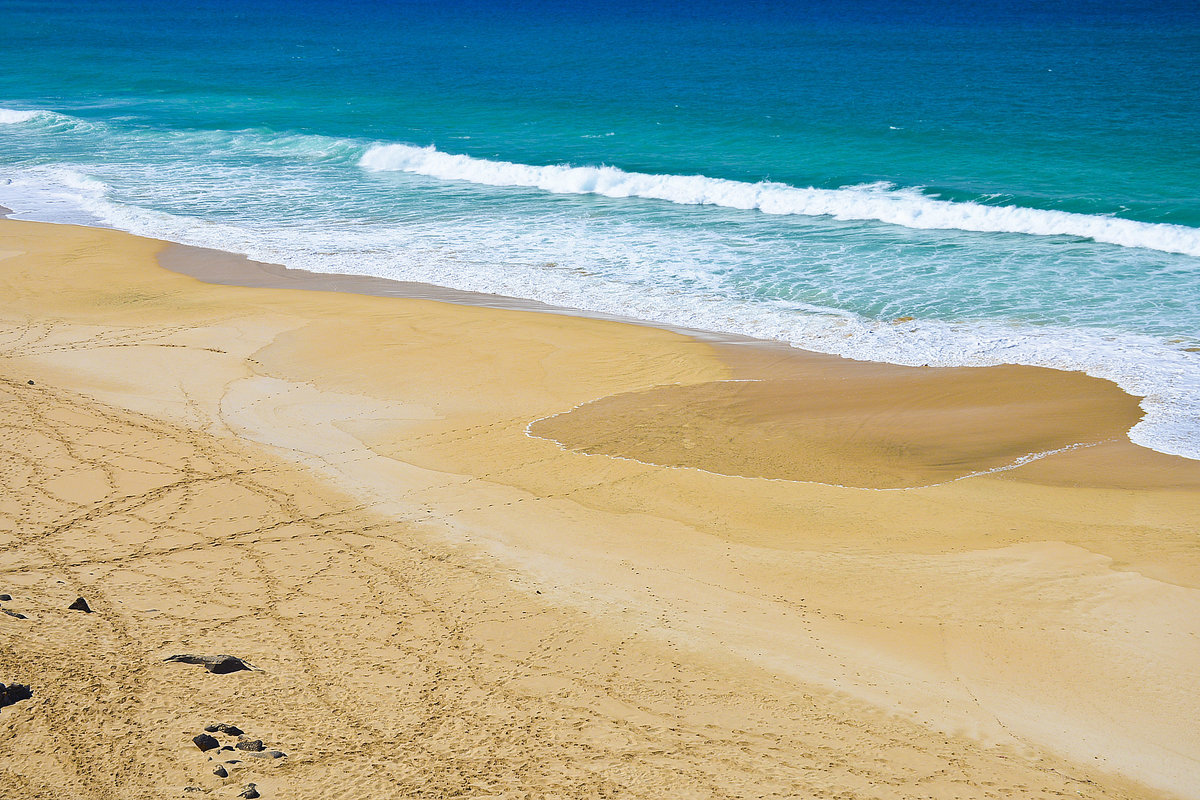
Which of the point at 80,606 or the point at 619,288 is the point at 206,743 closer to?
the point at 80,606

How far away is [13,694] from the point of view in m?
4.57

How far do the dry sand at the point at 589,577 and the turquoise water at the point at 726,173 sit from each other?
8.61 ft

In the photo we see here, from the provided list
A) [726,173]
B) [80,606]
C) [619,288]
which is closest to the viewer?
[80,606]

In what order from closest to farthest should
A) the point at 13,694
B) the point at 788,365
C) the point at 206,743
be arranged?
the point at 206,743 → the point at 13,694 → the point at 788,365

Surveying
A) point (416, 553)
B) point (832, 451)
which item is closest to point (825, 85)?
point (832, 451)

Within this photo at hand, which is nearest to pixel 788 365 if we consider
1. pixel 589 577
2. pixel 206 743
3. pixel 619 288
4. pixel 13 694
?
pixel 619 288

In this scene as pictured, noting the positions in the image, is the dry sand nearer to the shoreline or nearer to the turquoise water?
the shoreline

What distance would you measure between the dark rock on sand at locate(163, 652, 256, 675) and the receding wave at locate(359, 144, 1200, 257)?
55.8 ft

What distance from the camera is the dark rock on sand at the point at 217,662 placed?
5.06 metres

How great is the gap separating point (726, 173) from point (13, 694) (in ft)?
69.7

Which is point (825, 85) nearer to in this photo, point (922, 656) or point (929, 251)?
point (929, 251)

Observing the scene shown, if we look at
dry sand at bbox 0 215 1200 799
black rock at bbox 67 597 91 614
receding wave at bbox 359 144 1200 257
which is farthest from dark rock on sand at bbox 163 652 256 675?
receding wave at bbox 359 144 1200 257

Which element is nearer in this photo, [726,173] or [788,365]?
[788,365]

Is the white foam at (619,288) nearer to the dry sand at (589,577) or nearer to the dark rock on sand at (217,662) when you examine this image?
the dry sand at (589,577)
